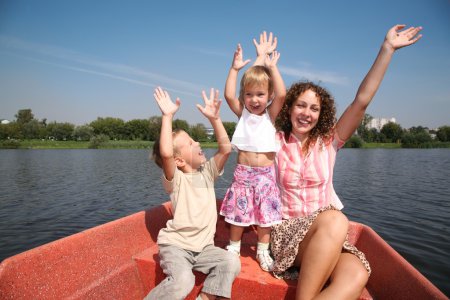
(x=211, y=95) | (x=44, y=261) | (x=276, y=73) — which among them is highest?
(x=276, y=73)

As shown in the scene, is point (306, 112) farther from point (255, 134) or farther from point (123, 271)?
point (123, 271)

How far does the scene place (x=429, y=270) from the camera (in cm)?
681

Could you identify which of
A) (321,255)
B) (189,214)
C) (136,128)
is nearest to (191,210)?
(189,214)

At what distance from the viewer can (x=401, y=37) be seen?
2.61 m

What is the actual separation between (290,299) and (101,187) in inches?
746

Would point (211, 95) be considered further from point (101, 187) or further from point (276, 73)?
point (101, 187)

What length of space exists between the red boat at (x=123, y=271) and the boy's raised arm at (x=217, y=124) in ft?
3.55

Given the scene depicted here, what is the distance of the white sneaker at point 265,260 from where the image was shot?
9.53ft

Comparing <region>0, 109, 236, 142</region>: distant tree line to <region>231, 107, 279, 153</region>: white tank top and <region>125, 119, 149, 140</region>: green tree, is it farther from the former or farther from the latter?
<region>231, 107, 279, 153</region>: white tank top

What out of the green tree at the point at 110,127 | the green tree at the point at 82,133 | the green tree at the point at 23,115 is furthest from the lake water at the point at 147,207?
the green tree at the point at 23,115

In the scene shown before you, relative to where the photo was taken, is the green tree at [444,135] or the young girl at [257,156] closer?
the young girl at [257,156]

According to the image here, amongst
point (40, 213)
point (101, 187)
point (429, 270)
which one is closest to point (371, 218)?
point (429, 270)

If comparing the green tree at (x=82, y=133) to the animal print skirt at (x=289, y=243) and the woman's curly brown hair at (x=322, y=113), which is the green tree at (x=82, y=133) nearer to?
the woman's curly brown hair at (x=322, y=113)

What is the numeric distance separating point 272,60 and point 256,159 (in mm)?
1027
